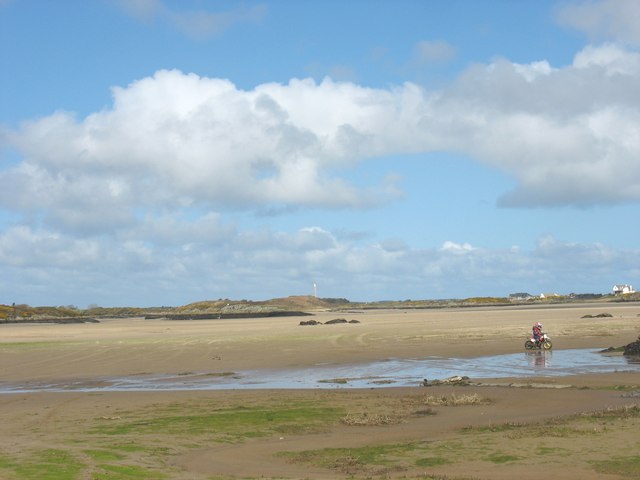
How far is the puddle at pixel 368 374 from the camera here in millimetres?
Answer: 25359

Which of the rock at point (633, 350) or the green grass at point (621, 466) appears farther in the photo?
the rock at point (633, 350)

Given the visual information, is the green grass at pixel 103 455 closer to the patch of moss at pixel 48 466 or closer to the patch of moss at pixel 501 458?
the patch of moss at pixel 48 466

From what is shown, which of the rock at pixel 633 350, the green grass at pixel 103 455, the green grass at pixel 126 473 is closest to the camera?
the green grass at pixel 126 473

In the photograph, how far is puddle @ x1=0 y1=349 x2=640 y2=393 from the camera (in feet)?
83.2

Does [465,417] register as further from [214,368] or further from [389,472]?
[214,368]

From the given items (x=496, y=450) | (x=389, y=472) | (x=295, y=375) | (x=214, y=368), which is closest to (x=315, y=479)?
(x=389, y=472)

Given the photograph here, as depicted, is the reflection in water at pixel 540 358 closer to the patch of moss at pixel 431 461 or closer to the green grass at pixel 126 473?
the patch of moss at pixel 431 461

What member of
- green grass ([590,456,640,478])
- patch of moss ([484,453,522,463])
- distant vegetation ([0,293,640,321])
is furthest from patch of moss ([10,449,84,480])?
distant vegetation ([0,293,640,321])

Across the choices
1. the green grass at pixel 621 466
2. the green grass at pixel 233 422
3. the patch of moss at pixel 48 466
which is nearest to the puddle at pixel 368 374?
the green grass at pixel 233 422

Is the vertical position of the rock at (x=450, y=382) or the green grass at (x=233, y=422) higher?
the rock at (x=450, y=382)

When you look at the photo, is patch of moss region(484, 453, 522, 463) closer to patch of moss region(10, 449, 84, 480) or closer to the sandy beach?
the sandy beach

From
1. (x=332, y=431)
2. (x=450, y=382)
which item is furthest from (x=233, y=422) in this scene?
(x=450, y=382)

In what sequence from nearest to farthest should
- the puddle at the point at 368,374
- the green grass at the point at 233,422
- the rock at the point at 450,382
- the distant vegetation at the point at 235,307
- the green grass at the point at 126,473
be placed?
1. the green grass at the point at 126,473
2. the green grass at the point at 233,422
3. the rock at the point at 450,382
4. the puddle at the point at 368,374
5. the distant vegetation at the point at 235,307

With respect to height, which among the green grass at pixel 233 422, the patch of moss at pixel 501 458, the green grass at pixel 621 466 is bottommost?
the green grass at pixel 233 422
